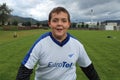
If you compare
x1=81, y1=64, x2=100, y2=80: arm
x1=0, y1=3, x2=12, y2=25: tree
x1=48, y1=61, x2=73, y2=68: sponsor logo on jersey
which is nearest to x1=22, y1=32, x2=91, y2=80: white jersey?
x1=48, y1=61, x2=73, y2=68: sponsor logo on jersey

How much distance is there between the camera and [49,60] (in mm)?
4555

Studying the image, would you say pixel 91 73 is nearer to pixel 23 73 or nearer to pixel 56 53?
pixel 56 53

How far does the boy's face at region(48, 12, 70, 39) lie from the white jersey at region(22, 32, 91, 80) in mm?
163

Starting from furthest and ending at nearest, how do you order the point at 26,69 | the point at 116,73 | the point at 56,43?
1. the point at 116,73
2. the point at 56,43
3. the point at 26,69

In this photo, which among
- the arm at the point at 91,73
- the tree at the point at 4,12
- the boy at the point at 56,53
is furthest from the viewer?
the tree at the point at 4,12

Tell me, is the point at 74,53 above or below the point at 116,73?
above

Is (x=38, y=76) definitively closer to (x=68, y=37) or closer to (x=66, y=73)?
(x=66, y=73)

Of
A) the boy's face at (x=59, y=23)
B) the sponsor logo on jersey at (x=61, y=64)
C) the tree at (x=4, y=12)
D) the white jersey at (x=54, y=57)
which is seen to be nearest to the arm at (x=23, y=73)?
the white jersey at (x=54, y=57)

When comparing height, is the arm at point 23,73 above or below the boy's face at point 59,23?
below

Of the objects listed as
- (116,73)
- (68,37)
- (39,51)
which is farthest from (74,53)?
(116,73)

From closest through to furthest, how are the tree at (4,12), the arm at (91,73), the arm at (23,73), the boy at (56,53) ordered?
the arm at (23,73) < the boy at (56,53) < the arm at (91,73) < the tree at (4,12)

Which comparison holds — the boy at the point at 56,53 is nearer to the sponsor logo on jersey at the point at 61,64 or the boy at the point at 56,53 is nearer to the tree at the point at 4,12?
the sponsor logo on jersey at the point at 61,64

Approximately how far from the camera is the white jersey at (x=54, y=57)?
450 centimetres

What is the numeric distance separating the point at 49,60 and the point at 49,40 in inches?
11.7
